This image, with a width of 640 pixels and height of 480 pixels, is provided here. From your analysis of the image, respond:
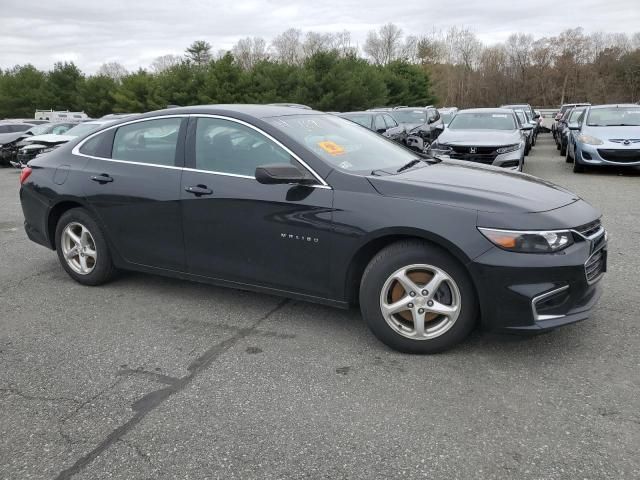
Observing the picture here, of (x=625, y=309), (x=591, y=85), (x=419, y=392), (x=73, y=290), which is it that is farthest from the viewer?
(x=591, y=85)

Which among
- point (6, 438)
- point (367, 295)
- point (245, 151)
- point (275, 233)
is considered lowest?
point (6, 438)

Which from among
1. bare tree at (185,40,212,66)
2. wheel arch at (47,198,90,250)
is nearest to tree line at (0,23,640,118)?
bare tree at (185,40,212,66)

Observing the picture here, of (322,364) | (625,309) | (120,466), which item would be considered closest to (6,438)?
(120,466)

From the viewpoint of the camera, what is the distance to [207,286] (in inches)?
199

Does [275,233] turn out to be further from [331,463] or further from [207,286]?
[331,463]

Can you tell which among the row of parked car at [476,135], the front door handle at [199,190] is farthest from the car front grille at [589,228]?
the row of parked car at [476,135]

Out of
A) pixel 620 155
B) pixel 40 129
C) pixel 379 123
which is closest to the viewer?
pixel 620 155

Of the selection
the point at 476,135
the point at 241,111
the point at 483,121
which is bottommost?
the point at 476,135

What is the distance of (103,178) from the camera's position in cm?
473

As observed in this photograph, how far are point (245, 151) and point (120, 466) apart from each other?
2343mm

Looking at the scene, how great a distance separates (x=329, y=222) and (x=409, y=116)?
16.3 metres

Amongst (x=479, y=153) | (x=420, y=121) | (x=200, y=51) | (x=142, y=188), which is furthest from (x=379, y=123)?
(x=200, y=51)

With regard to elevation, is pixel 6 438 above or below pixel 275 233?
below

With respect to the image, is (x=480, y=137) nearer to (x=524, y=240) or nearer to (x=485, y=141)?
(x=485, y=141)
